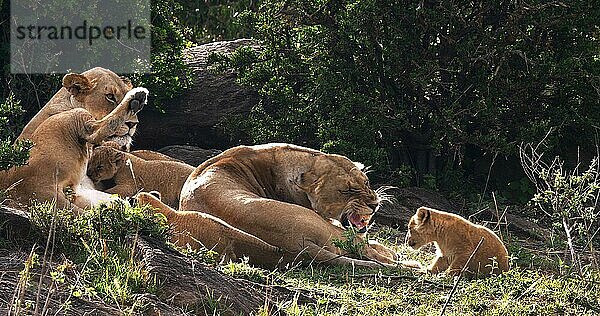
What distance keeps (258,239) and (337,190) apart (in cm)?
119

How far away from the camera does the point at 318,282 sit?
6.48 metres

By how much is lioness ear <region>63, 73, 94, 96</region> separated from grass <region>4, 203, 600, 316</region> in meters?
3.04

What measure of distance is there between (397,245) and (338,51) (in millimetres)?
3203

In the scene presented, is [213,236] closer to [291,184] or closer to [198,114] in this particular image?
[291,184]

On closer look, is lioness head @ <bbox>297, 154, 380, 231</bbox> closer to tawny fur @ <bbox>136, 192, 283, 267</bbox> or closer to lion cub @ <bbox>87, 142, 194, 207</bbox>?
tawny fur @ <bbox>136, 192, 283, 267</bbox>

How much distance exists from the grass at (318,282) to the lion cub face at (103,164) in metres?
2.60

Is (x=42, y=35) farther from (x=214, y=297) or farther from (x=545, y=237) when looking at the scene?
(x=214, y=297)

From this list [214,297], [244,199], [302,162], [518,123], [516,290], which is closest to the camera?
[214,297]

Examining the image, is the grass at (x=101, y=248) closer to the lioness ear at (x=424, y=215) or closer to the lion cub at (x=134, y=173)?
the lioness ear at (x=424, y=215)

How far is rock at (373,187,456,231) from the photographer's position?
9953mm

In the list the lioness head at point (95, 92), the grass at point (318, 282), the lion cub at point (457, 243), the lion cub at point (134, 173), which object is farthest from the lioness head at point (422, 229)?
the lioness head at point (95, 92)

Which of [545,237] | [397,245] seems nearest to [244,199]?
[397,245]

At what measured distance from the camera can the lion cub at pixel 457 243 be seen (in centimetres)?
711

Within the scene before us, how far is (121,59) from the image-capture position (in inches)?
466
